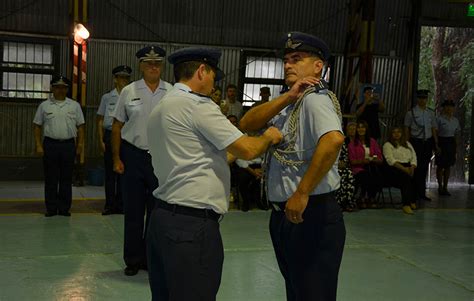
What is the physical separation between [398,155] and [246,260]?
4.03 metres

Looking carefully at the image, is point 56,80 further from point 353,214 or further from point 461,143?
point 461,143

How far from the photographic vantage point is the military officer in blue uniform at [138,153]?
492cm

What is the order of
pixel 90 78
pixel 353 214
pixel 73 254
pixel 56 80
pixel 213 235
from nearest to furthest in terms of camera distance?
pixel 213 235
pixel 73 254
pixel 56 80
pixel 353 214
pixel 90 78

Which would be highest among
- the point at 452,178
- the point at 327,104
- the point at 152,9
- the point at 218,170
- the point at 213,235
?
the point at 152,9

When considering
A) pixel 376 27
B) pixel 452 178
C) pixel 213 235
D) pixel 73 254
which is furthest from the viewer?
pixel 452 178

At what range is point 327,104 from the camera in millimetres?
2818

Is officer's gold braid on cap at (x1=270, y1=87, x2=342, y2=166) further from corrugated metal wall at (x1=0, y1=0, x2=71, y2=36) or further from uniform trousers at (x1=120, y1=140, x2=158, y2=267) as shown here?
corrugated metal wall at (x1=0, y1=0, x2=71, y2=36)

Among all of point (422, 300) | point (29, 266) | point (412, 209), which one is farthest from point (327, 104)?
point (412, 209)

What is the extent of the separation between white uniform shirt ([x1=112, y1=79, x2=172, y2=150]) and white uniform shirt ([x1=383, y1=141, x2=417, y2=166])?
4649 mm

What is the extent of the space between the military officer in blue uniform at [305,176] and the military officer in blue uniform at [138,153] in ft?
6.86

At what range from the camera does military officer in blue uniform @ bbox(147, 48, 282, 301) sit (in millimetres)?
2691

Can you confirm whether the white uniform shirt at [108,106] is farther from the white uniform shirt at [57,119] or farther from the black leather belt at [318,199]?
the black leather belt at [318,199]

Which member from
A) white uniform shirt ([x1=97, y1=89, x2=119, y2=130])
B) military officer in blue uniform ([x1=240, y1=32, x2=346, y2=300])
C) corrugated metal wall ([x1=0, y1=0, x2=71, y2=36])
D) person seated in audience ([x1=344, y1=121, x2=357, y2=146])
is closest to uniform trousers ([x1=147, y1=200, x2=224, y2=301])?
military officer in blue uniform ([x1=240, y1=32, x2=346, y2=300])

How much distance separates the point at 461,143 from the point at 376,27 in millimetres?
3313
